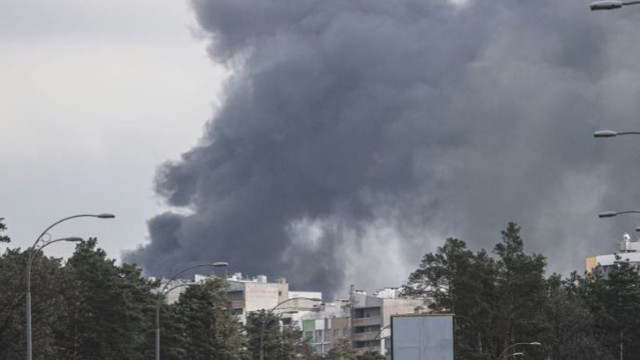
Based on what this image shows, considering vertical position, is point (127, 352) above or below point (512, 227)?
below

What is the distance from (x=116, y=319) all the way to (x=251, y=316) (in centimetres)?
6576

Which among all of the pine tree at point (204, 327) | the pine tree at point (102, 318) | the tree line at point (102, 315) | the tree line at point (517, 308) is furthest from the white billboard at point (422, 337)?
the tree line at point (517, 308)

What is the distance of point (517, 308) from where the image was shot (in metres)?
150

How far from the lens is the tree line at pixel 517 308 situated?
5876 inches

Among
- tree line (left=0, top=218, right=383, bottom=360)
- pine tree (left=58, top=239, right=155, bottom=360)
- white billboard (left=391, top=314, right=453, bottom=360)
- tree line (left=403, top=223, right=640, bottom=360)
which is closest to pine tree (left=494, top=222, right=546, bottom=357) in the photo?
tree line (left=403, top=223, right=640, bottom=360)

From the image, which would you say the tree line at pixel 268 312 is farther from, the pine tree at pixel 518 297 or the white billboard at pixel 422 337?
the white billboard at pixel 422 337

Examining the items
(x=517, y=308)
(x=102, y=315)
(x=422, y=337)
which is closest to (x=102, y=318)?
(x=102, y=315)

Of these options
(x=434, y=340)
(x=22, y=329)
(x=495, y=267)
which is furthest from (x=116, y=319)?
(x=495, y=267)

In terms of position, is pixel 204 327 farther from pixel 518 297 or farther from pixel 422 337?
pixel 422 337

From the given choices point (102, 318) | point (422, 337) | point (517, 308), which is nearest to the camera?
point (422, 337)

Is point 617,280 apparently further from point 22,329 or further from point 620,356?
Answer: point 22,329

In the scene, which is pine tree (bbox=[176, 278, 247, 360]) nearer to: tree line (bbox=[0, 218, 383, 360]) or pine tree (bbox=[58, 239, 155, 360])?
tree line (bbox=[0, 218, 383, 360])

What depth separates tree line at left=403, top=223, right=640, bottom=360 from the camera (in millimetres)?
149250

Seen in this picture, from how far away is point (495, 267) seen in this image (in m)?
154
